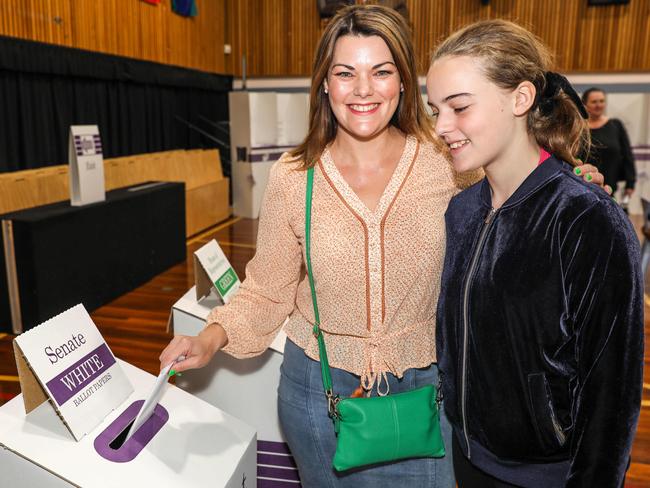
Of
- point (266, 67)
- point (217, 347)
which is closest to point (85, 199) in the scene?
point (217, 347)

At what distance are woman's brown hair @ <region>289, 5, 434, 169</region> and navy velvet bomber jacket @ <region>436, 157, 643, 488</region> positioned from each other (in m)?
0.35

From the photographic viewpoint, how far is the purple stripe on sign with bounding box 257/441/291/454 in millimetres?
2150

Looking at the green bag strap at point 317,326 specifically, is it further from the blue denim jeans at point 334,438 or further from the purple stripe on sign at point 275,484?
the purple stripe on sign at point 275,484

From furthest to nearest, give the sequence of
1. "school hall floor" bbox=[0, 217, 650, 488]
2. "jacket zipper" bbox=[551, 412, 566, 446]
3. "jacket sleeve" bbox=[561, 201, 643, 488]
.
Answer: "school hall floor" bbox=[0, 217, 650, 488], "jacket zipper" bbox=[551, 412, 566, 446], "jacket sleeve" bbox=[561, 201, 643, 488]

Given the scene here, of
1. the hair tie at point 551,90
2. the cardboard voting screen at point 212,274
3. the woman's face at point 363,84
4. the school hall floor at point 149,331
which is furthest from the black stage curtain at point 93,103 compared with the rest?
the hair tie at point 551,90

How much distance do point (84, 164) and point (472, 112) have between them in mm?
4104

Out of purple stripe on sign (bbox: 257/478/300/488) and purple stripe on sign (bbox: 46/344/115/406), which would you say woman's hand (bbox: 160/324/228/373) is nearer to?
purple stripe on sign (bbox: 46/344/115/406)

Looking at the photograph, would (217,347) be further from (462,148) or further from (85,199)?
(85,199)

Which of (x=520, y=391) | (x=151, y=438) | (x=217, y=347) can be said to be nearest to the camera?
(x=520, y=391)

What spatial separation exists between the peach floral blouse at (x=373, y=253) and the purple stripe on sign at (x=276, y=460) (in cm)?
86

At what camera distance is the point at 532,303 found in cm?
104

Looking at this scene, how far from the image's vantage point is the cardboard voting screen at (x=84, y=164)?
4.45m

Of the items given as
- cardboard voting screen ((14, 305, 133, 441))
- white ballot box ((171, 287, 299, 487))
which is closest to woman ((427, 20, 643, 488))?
cardboard voting screen ((14, 305, 133, 441))

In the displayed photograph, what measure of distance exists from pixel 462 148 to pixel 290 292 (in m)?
0.61
